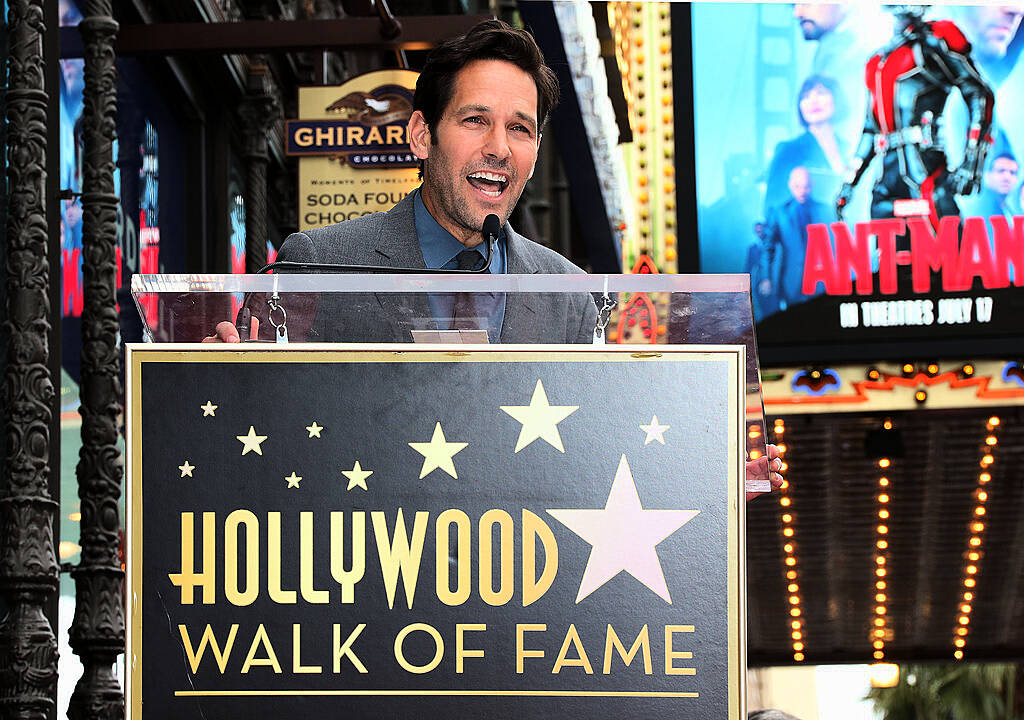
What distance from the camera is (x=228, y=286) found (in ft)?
7.62

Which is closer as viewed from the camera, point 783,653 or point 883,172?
point 883,172

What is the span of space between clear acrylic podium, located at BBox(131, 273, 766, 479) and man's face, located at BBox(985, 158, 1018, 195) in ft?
44.1

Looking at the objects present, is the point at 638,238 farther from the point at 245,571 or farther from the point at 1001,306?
the point at 245,571

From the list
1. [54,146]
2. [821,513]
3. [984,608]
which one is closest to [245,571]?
[54,146]

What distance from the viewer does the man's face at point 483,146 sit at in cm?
295

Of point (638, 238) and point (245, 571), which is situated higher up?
point (638, 238)

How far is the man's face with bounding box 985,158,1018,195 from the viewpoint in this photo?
15039 mm

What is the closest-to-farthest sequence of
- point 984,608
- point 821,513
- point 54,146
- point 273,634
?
point 273,634 < point 54,146 < point 821,513 < point 984,608

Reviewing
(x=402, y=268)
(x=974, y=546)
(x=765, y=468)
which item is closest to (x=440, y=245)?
(x=402, y=268)

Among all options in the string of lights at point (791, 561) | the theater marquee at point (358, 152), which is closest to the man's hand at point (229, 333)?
the theater marquee at point (358, 152)

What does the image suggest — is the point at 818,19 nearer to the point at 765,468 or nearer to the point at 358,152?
the point at 358,152

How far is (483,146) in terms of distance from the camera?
2.96 m

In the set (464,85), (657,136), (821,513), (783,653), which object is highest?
(657,136)

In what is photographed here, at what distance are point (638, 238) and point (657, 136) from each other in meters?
1.02
